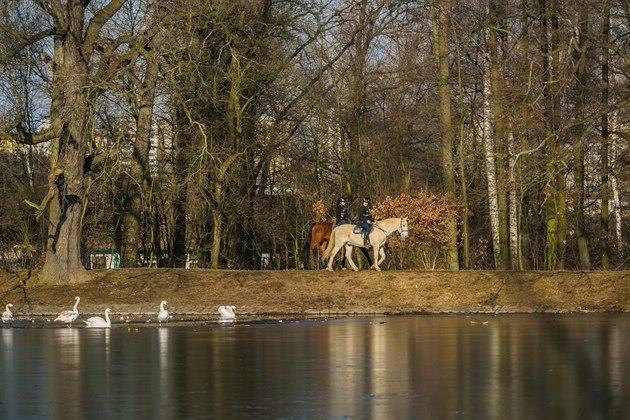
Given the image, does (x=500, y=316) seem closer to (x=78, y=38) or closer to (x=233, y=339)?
(x=233, y=339)

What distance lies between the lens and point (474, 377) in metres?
17.0

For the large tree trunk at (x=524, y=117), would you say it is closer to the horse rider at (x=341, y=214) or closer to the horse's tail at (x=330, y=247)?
the horse rider at (x=341, y=214)

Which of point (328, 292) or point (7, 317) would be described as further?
point (328, 292)

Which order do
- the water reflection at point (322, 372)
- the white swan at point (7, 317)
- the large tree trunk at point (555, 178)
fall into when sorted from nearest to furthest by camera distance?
the water reflection at point (322, 372) < the white swan at point (7, 317) < the large tree trunk at point (555, 178)

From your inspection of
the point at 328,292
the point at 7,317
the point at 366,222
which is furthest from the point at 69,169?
the point at 366,222

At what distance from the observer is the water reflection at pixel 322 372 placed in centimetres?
1408

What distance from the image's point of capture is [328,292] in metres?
37.4

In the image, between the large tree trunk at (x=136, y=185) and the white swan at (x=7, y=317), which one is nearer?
the white swan at (x=7, y=317)

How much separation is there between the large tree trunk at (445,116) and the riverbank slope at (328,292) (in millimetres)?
6793

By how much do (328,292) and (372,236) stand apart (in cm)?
434

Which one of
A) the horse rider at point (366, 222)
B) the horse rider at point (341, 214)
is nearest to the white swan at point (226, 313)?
the horse rider at point (366, 222)

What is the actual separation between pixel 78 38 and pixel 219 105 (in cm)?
1091

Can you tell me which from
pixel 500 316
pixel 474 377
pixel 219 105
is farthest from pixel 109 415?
pixel 219 105

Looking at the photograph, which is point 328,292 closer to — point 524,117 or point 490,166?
point 524,117
